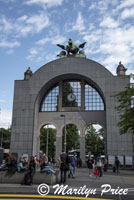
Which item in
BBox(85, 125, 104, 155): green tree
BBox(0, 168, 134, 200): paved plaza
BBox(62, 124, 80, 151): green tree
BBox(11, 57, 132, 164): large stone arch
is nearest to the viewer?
BBox(0, 168, 134, 200): paved plaza

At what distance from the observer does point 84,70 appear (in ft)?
117

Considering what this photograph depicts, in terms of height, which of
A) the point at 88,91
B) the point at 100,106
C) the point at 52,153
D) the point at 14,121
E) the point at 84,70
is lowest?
the point at 52,153

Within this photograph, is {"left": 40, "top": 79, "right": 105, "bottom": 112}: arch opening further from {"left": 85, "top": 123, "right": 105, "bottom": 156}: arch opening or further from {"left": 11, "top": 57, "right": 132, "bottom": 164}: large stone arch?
{"left": 85, "top": 123, "right": 105, "bottom": 156}: arch opening

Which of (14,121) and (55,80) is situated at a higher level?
(55,80)

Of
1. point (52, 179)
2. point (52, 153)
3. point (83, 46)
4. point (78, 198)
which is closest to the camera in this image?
point (78, 198)

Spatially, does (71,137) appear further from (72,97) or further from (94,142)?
(72,97)

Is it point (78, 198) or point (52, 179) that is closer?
point (78, 198)

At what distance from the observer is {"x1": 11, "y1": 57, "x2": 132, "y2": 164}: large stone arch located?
33250mm

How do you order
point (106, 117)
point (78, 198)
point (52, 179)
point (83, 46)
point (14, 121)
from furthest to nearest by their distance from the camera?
point (83, 46) < point (14, 121) < point (106, 117) < point (52, 179) < point (78, 198)

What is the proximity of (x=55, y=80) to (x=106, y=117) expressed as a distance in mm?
11102

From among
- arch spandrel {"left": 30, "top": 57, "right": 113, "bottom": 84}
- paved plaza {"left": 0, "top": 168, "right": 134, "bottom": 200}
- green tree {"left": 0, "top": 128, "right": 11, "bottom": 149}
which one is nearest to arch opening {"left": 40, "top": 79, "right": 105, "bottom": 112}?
arch spandrel {"left": 30, "top": 57, "right": 113, "bottom": 84}

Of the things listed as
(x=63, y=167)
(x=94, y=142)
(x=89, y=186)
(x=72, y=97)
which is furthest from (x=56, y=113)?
(x=94, y=142)

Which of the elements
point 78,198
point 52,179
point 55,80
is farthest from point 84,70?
point 78,198

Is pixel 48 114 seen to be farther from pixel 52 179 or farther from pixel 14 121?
pixel 52 179
